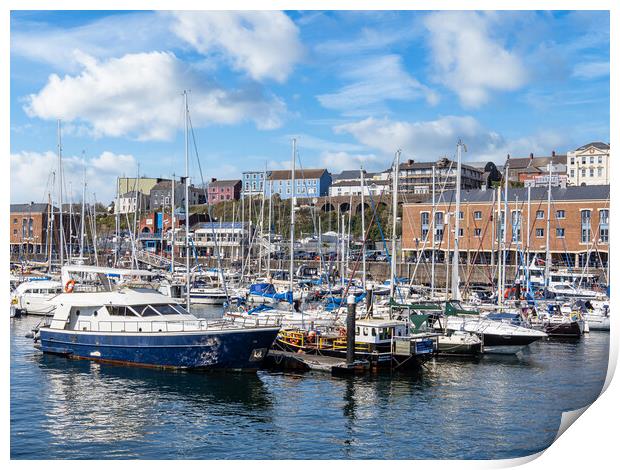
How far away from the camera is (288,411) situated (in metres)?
18.0

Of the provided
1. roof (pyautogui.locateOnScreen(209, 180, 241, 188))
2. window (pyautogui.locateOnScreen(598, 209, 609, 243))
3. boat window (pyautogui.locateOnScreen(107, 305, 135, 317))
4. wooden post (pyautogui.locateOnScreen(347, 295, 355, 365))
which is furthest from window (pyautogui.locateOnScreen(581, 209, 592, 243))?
roof (pyautogui.locateOnScreen(209, 180, 241, 188))

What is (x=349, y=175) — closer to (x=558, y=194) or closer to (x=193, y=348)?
(x=558, y=194)

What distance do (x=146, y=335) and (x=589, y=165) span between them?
241 ft

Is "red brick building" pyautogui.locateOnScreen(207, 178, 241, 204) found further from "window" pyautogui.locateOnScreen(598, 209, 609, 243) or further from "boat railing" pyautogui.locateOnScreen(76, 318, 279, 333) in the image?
"boat railing" pyautogui.locateOnScreen(76, 318, 279, 333)

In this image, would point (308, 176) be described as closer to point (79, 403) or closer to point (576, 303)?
point (576, 303)

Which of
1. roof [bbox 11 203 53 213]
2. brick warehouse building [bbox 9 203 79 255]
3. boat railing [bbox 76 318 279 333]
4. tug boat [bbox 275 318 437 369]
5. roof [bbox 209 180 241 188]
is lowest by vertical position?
tug boat [bbox 275 318 437 369]

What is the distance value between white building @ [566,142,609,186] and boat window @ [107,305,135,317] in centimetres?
7016

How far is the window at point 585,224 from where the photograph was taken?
177 ft

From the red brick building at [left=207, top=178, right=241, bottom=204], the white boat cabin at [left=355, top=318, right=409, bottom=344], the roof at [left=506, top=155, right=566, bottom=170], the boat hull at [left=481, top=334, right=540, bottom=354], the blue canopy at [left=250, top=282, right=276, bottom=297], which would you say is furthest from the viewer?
the red brick building at [left=207, top=178, right=241, bottom=204]

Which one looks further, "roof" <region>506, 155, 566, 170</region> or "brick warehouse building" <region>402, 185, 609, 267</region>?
"roof" <region>506, 155, 566, 170</region>

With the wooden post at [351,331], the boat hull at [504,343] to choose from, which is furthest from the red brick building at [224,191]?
the wooden post at [351,331]

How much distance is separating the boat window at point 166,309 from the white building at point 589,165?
69.3 m

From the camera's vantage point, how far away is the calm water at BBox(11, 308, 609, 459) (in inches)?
582

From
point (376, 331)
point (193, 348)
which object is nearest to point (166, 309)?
point (193, 348)
